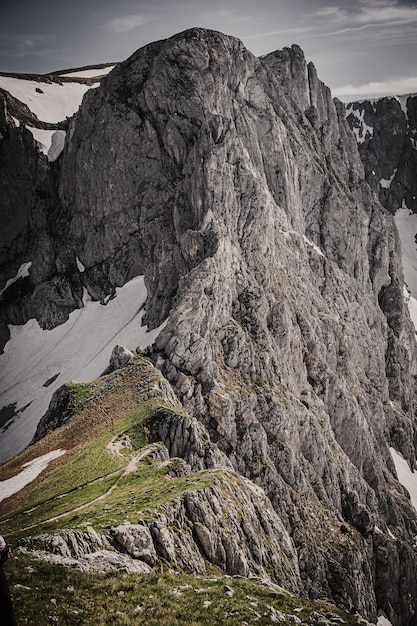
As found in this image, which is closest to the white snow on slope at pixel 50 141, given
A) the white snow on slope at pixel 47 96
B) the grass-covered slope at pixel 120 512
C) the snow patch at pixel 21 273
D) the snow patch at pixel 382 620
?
Result: the white snow on slope at pixel 47 96

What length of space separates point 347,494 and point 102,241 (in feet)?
183

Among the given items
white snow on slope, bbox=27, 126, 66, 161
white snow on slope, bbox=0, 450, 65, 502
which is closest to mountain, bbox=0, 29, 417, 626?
white snow on slope, bbox=0, 450, 65, 502

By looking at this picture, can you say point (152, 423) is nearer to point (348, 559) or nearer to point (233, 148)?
point (348, 559)

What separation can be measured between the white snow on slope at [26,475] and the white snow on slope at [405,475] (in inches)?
2868

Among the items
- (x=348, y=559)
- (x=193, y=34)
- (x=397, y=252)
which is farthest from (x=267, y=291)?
(x=397, y=252)

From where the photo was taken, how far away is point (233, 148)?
79312mm

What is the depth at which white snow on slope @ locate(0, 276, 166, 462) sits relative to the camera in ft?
247

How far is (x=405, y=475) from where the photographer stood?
103000 mm

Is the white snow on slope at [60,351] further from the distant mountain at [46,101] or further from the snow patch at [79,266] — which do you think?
the distant mountain at [46,101]

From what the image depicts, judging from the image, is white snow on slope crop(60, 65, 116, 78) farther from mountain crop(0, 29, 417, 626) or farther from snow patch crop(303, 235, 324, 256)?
snow patch crop(303, 235, 324, 256)

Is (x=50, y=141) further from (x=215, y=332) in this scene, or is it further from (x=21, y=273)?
(x=215, y=332)

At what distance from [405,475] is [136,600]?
95005 millimetres

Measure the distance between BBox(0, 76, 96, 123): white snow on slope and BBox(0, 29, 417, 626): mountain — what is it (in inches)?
569

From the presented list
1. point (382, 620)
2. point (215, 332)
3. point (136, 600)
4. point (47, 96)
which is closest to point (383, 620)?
point (382, 620)
